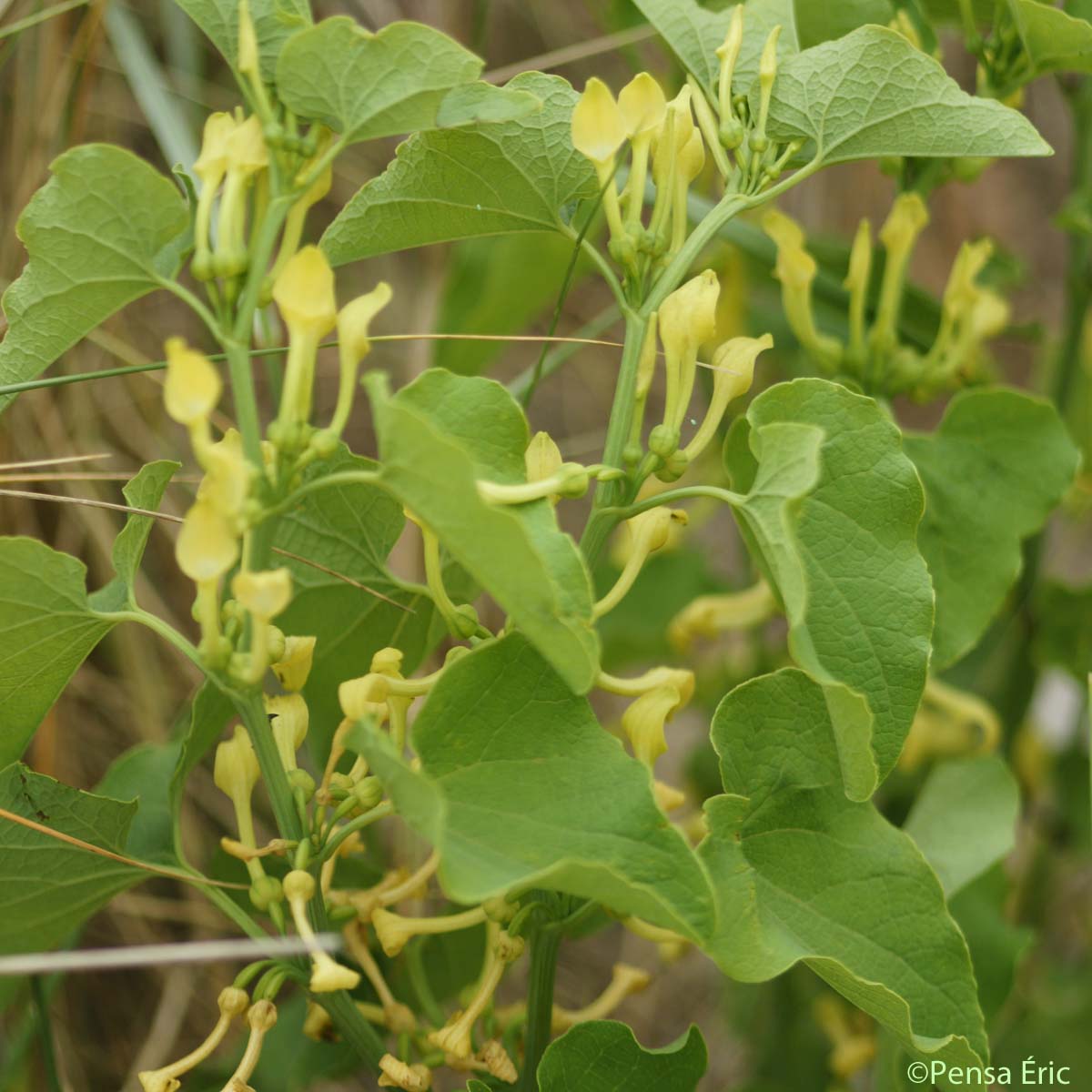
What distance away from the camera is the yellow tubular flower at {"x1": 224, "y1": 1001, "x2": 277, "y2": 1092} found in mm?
374

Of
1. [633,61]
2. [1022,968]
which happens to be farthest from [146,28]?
[1022,968]

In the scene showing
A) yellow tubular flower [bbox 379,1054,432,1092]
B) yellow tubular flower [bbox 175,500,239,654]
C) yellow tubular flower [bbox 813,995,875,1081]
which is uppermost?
yellow tubular flower [bbox 175,500,239,654]

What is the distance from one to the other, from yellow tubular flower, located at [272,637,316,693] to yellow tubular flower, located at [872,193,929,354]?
0.31m

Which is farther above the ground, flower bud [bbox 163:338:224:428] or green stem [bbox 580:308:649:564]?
flower bud [bbox 163:338:224:428]

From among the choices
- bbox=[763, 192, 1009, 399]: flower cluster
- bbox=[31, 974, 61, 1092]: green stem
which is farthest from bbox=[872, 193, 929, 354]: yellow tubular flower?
bbox=[31, 974, 61, 1092]: green stem

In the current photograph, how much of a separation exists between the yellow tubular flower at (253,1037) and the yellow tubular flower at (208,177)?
21 cm

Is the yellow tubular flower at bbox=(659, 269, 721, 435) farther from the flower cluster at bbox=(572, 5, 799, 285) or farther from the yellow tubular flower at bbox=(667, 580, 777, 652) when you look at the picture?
the yellow tubular flower at bbox=(667, 580, 777, 652)

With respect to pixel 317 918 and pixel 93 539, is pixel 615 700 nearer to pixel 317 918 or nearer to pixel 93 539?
pixel 93 539

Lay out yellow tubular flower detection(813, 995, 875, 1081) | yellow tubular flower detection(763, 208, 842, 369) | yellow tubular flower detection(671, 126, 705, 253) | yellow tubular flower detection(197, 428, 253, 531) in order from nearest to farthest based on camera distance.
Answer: yellow tubular flower detection(197, 428, 253, 531)
yellow tubular flower detection(671, 126, 705, 253)
yellow tubular flower detection(763, 208, 842, 369)
yellow tubular flower detection(813, 995, 875, 1081)

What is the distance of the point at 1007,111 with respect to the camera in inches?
16.3

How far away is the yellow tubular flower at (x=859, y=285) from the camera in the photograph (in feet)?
1.87

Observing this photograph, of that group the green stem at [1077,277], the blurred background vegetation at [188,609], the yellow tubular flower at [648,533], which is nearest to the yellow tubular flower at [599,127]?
the yellow tubular flower at [648,533]

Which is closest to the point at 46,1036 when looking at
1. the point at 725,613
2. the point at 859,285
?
the point at 725,613

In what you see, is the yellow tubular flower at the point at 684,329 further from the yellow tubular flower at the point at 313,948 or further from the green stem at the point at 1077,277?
the green stem at the point at 1077,277
